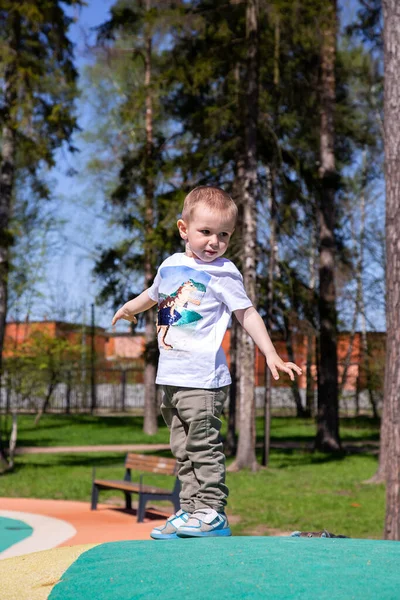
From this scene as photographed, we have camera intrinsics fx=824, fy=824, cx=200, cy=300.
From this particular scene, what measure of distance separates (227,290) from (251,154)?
14882mm

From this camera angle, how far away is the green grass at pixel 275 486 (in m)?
12.2

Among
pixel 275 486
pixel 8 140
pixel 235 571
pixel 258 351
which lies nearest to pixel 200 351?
pixel 235 571

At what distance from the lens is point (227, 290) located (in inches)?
168

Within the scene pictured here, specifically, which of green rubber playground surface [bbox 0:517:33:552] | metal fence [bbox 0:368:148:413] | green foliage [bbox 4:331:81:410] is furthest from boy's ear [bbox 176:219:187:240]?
metal fence [bbox 0:368:148:413]

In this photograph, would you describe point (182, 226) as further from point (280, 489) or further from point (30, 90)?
point (30, 90)

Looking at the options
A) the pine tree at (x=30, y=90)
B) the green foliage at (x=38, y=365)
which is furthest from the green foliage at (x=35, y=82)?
the green foliage at (x=38, y=365)

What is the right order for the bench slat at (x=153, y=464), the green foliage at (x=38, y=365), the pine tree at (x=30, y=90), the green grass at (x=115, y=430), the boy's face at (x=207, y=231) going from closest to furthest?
the boy's face at (x=207, y=231)
the bench slat at (x=153, y=464)
the pine tree at (x=30, y=90)
the green grass at (x=115, y=430)
the green foliage at (x=38, y=365)

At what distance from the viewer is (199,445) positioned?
165 inches

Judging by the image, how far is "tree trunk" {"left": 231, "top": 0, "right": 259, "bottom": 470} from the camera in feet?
59.3

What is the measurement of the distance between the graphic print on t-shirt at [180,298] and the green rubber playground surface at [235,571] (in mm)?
1070

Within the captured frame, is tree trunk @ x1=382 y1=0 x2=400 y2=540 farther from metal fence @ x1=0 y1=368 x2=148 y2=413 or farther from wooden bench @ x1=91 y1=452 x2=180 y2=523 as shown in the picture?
metal fence @ x1=0 y1=368 x2=148 y2=413

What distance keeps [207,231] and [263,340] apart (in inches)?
24.5

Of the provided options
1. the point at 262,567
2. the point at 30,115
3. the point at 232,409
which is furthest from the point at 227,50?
the point at 262,567

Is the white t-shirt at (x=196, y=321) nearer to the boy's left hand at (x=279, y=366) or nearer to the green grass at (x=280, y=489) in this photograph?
the boy's left hand at (x=279, y=366)
